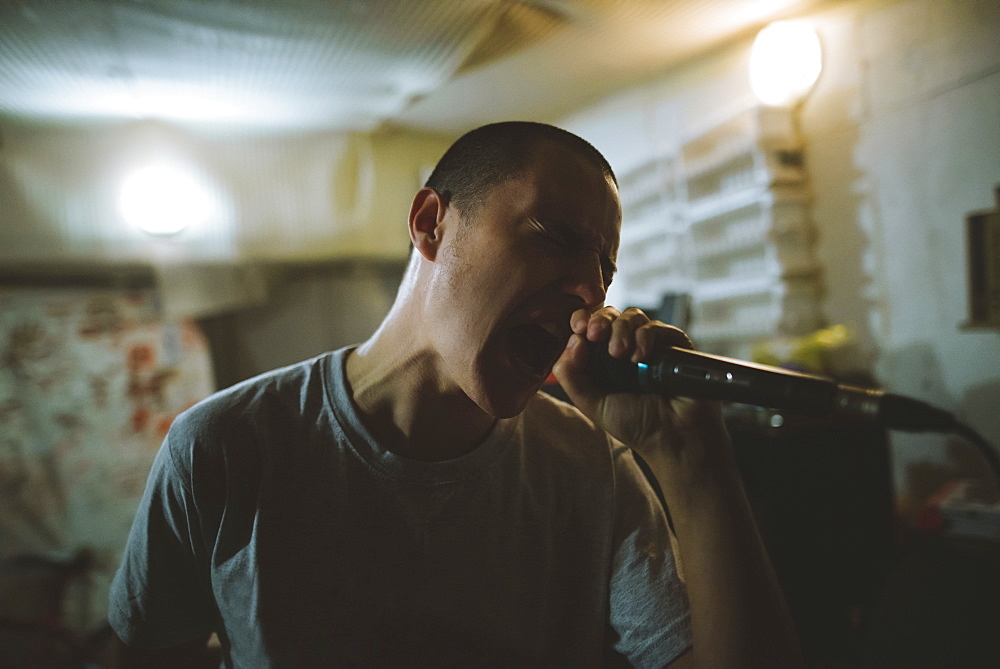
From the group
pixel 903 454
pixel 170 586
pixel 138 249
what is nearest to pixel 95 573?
pixel 138 249

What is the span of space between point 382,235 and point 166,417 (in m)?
1.90

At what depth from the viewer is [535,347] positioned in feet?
3.88

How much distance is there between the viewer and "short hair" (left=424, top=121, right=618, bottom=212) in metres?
1.13

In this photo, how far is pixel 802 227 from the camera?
2676 millimetres

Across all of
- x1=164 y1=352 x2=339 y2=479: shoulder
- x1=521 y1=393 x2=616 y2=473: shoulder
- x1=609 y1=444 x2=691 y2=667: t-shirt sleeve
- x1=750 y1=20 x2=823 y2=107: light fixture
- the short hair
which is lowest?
x1=609 y1=444 x2=691 y2=667: t-shirt sleeve

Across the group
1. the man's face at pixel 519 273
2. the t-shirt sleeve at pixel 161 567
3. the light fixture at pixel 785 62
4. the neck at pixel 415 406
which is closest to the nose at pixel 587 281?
the man's face at pixel 519 273

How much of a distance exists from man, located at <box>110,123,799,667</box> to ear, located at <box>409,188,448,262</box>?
14mm

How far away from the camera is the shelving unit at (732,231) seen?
2.69 metres

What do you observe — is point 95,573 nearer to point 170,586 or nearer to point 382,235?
point 382,235

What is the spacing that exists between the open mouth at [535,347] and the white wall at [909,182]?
6.48ft

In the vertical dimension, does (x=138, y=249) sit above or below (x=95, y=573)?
above

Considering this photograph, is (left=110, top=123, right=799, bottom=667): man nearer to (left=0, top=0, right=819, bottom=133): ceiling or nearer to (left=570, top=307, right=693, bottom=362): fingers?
(left=570, top=307, right=693, bottom=362): fingers

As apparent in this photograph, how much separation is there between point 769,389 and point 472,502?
1.97 feet

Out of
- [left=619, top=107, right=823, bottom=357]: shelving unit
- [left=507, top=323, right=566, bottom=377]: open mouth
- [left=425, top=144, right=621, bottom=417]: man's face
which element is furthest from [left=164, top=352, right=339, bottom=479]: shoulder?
[left=619, top=107, right=823, bottom=357]: shelving unit
